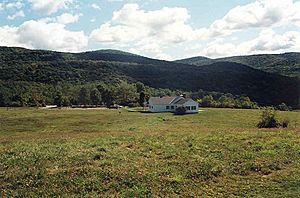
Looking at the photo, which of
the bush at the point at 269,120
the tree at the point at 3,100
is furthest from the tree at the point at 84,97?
the bush at the point at 269,120

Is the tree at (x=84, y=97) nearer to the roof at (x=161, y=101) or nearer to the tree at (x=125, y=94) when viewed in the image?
the tree at (x=125, y=94)

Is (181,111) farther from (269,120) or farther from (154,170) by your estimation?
(154,170)

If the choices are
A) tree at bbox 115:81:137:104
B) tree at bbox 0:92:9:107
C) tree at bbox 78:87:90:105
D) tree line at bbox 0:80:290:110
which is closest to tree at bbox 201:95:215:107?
tree line at bbox 0:80:290:110

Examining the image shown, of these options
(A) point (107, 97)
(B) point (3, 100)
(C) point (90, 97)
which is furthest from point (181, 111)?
(B) point (3, 100)

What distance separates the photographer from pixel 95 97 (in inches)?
5143

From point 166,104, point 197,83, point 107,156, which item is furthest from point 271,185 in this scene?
point 197,83

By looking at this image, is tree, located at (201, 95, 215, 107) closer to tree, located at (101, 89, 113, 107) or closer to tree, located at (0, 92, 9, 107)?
tree, located at (101, 89, 113, 107)

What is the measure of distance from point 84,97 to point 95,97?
5100 millimetres

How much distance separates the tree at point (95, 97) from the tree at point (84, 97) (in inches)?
73.7

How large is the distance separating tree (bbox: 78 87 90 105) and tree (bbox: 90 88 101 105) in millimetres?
1871

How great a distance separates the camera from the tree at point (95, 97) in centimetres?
13062

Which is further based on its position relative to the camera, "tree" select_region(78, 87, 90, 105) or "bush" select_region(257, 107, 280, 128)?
"tree" select_region(78, 87, 90, 105)

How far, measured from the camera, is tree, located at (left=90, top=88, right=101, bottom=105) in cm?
13062

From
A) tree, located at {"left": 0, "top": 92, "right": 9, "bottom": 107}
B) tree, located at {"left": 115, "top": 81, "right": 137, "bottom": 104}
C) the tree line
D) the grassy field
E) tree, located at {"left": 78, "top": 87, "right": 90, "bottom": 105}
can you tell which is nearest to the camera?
the grassy field
